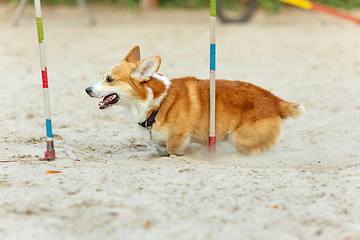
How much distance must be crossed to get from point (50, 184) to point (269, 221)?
1591 millimetres

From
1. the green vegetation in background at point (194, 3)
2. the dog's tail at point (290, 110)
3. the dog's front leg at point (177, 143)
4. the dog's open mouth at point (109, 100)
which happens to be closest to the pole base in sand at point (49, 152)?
the dog's open mouth at point (109, 100)

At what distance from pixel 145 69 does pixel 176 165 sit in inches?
36.2

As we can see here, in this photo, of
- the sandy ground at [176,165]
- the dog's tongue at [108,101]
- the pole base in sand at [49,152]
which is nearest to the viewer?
the sandy ground at [176,165]

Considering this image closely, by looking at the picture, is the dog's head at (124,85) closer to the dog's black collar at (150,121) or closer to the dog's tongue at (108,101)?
the dog's tongue at (108,101)

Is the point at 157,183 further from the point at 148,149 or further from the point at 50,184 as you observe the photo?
the point at 148,149

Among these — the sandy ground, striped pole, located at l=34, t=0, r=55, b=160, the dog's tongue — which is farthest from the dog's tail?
striped pole, located at l=34, t=0, r=55, b=160

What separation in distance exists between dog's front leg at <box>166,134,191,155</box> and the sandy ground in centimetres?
13

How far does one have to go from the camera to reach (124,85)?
3.59m

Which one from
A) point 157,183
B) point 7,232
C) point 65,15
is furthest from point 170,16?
point 7,232

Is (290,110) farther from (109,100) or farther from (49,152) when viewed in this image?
(49,152)

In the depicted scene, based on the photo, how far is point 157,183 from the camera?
3.02m

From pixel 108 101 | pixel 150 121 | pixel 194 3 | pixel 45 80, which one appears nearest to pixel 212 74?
pixel 150 121

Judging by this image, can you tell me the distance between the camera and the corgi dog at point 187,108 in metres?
3.62

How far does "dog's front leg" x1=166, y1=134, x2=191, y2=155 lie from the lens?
375cm
